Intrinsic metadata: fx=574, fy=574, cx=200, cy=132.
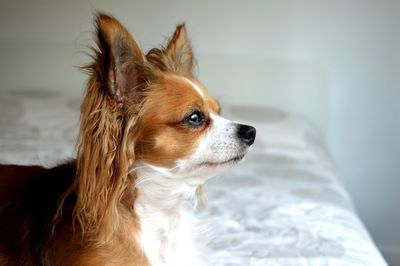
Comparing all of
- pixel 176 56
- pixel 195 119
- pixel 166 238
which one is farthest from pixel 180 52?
pixel 166 238

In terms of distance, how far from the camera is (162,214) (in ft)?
4.65

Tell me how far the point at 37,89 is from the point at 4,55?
0.26 m

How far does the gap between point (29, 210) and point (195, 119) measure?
0.47 meters

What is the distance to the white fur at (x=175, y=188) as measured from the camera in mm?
1340

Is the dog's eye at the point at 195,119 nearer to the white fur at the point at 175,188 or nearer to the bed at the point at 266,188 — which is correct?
the white fur at the point at 175,188

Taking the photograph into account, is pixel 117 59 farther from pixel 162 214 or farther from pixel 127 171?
pixel 162 214

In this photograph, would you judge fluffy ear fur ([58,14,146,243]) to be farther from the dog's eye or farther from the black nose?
the black nose

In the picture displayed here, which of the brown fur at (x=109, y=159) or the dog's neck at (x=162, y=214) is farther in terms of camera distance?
the dog's neck at (x=162, y=214)

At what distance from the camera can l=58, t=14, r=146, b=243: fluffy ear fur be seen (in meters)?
1.20

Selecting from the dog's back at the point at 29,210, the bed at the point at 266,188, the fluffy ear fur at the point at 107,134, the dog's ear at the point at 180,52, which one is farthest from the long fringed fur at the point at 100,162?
the bed at the point at 266,188

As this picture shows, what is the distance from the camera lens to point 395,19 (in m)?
2.80

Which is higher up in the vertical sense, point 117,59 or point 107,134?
point 117,59

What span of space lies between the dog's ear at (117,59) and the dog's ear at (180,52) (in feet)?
0.59

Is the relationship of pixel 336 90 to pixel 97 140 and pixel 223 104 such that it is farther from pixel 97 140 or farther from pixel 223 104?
pixel 97 140
